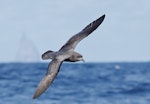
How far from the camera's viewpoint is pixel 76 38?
12906 millimetres

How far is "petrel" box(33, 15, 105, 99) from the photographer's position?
11220 mm

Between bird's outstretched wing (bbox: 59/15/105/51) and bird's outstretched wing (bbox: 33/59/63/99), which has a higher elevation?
bird's outstretched wing (bbox: 59/15/105/51)

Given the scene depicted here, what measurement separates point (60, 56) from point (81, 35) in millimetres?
1536

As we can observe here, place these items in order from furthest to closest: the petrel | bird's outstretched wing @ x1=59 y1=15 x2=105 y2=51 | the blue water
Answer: the blue water
bird's outstretched wing @ x1=59 y1=15 x2=105 y2=51
the petrel

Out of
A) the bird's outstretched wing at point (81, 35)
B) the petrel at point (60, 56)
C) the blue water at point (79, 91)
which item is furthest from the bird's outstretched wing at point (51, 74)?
the blue water at point (79, 91)

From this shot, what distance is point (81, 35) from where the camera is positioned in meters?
13.0

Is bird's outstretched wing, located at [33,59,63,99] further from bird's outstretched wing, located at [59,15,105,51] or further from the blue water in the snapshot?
the blue water

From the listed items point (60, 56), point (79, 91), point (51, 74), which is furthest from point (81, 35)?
point (79, 91)

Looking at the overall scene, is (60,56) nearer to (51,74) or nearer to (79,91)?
(51,74)

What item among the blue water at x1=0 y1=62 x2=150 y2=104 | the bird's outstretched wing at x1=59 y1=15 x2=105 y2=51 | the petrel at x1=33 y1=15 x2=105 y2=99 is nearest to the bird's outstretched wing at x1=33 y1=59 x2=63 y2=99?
the petrel at x1=33 y1=15 x2=105 y2=99

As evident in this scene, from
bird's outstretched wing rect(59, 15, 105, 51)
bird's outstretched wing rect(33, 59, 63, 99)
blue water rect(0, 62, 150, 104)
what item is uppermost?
blue water rect(0, 62, 150, 104)

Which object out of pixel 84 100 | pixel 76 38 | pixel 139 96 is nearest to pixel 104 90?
pixel 139 96

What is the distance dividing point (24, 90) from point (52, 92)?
126 cm

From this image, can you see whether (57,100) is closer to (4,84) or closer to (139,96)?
(139,96)
